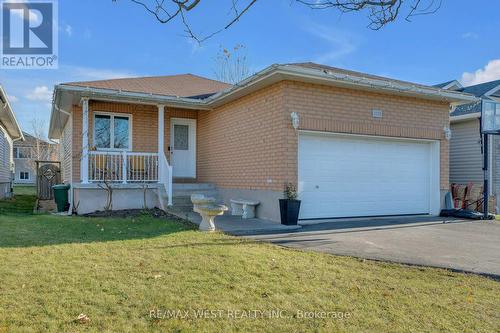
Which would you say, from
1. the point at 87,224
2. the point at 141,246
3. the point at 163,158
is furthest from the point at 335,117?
the point at 87,224

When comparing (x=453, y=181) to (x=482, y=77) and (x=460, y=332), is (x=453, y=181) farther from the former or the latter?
(x=460, y=332)

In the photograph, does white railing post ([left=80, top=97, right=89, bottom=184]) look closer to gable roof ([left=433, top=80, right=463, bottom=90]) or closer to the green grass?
the green grass

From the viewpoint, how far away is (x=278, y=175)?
8.80 metres

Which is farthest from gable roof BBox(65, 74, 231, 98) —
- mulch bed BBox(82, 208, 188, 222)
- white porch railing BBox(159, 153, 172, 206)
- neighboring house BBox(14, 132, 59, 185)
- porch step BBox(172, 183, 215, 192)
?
neighboring house BBox(14, 132, 59, 185)

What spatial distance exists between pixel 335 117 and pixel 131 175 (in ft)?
21.0

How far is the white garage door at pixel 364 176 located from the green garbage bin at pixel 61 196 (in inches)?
306

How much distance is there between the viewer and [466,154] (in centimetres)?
1421

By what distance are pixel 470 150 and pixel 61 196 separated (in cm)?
1475

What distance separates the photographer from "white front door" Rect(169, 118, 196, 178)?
41.6ft

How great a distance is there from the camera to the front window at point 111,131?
11672mm

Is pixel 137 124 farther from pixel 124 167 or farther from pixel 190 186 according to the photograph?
pixel 190 186

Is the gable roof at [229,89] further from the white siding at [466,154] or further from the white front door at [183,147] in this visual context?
the white siding at [466,154]

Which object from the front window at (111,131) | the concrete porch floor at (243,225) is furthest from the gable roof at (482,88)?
the front window at (111,131)

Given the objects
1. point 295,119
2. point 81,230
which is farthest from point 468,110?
point 81,230
